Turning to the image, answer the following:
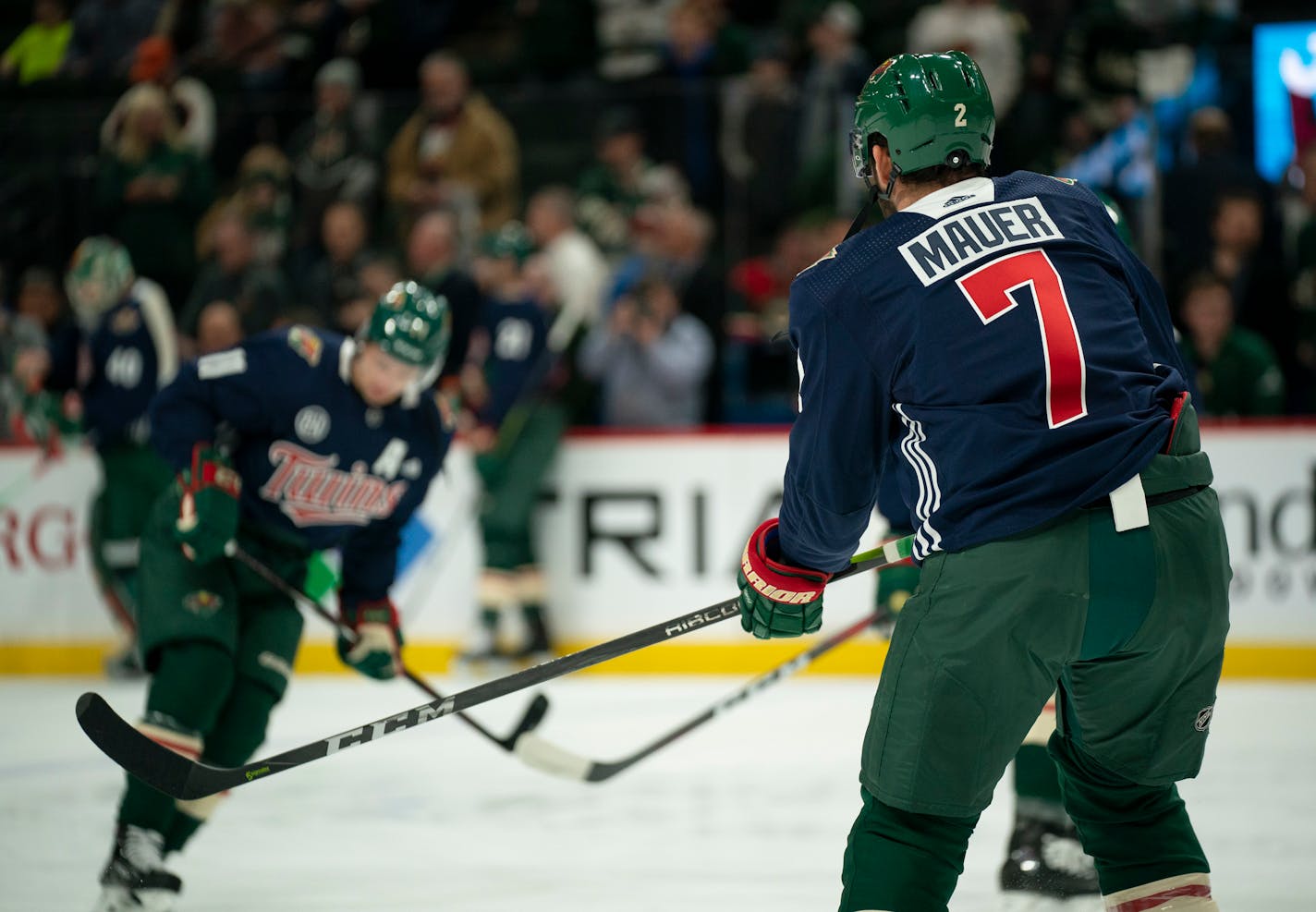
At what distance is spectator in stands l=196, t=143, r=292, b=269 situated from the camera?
721cm

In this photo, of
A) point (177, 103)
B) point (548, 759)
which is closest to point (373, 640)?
point (548, 759)

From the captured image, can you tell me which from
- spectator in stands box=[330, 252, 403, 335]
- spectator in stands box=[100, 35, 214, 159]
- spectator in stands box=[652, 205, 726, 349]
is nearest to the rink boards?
spectator in stands box=[652, 205, 726, 349]

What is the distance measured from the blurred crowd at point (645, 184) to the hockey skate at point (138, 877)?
3439mm

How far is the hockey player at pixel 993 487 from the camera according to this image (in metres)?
1.88

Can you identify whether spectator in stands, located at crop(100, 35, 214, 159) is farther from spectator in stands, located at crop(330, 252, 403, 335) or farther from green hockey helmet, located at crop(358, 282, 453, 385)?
green hockey helmet, located at crop(358, 282, 453, 385)

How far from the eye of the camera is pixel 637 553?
6.21m

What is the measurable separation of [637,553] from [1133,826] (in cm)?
417

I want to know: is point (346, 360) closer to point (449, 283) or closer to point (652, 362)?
point (652, 362)

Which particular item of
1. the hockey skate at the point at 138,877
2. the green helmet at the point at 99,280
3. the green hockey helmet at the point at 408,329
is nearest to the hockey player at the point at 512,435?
the green helmet at the point at 99,280

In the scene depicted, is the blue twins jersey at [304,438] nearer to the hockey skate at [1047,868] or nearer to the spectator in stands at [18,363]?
the hockey skate at [1047,868]

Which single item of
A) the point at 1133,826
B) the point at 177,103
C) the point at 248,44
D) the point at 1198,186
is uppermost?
the point at 248,44

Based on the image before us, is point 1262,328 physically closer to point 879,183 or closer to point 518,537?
point 518,537

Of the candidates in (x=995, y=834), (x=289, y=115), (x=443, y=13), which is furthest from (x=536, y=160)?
(x=995, y=834)

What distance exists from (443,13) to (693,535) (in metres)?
3.49
